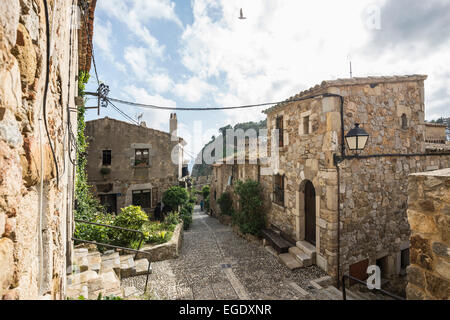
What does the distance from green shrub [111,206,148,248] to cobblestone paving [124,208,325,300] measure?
1061mm

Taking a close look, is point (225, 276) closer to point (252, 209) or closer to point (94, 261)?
point (94, 261)

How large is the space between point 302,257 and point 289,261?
0.41m

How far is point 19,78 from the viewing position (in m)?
1.09

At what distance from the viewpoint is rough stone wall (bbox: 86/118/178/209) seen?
11.5 metres

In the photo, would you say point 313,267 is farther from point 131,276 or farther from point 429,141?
point 429,141

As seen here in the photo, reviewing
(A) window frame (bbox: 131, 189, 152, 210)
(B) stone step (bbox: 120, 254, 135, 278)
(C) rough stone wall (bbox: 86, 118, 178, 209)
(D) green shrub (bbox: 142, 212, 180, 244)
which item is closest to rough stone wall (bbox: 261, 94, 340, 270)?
(D) green shrub (bbox: 142, 212, 180, 244)

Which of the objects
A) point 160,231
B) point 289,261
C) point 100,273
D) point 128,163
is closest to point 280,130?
point 289,261

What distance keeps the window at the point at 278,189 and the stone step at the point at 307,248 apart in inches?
61.4

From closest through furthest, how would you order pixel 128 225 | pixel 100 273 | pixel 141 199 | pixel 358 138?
pixel 100 273, pixel 358 138, pixel 128 225, pixel 141 199

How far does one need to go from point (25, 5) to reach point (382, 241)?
27.5ft

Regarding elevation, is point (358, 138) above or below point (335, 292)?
above

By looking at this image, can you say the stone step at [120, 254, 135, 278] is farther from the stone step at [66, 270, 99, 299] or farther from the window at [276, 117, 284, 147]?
the window at [276, 117, 284, 147]

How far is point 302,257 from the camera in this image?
603 cm
